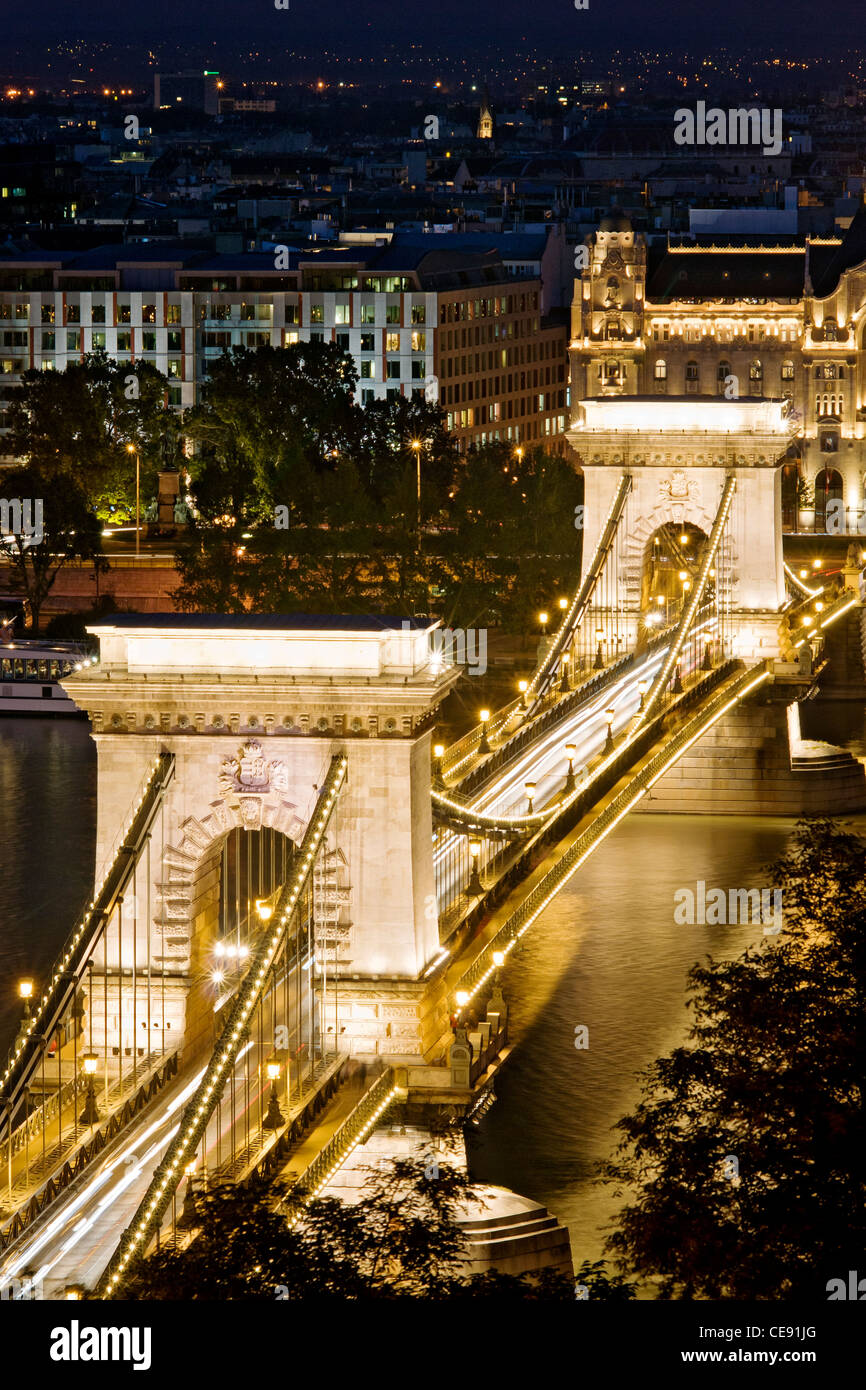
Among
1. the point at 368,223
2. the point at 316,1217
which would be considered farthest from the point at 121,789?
the point at 368,223

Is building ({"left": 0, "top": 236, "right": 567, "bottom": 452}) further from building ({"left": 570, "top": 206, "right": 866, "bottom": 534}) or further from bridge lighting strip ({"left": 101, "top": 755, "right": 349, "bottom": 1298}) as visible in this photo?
bridge lighting strip ({"left": 101, "top": 755, "right": 349, "bottom": 1298})

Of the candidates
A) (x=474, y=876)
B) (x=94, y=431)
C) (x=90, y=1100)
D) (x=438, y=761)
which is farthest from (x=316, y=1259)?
(x=94, y=431)

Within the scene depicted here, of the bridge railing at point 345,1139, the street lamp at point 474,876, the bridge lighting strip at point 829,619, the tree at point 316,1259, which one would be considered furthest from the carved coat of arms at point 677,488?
the tree at point 316,1259

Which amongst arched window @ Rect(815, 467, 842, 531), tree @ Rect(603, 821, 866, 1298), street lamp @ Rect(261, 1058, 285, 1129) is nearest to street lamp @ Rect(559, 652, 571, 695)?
street lamp @ Rect(261, 1058, 285, 1129)

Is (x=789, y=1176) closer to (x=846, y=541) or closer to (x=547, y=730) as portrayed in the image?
(x=547, y=730)
